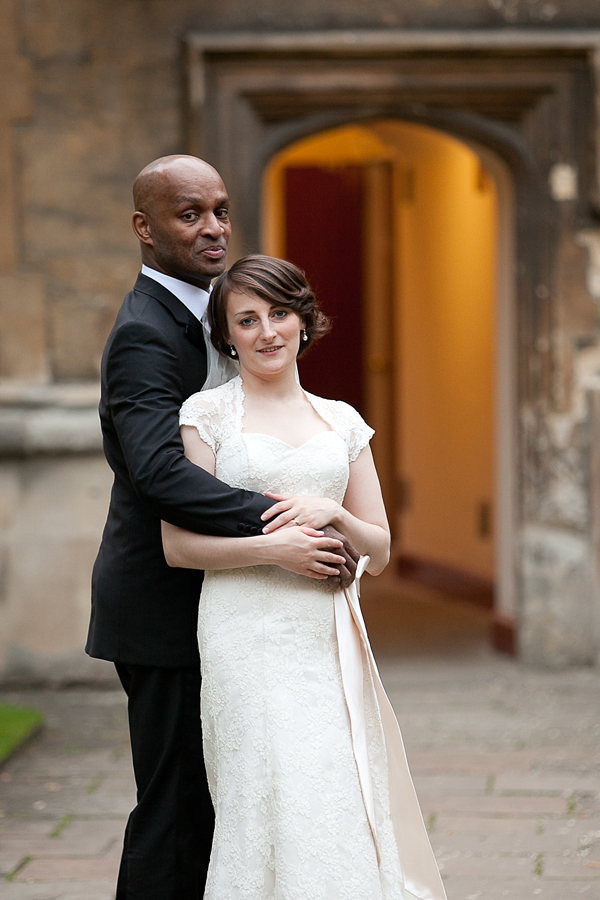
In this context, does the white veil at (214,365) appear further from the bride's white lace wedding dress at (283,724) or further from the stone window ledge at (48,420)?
the stone window ledge at (48,420)

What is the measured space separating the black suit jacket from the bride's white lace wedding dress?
10 cm

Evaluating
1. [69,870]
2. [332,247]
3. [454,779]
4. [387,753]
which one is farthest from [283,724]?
[332,247]

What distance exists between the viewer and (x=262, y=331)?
2627mm

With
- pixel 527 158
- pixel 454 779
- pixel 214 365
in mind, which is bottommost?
pixel 454 779

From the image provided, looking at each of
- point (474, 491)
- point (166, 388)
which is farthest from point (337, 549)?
point (474, 491)

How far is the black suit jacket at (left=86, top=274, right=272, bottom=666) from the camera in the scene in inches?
101

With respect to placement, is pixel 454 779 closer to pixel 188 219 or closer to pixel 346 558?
pixel 346 558

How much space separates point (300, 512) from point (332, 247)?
312 inches

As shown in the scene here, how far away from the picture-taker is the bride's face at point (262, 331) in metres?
2.63

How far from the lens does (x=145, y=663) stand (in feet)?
9.31

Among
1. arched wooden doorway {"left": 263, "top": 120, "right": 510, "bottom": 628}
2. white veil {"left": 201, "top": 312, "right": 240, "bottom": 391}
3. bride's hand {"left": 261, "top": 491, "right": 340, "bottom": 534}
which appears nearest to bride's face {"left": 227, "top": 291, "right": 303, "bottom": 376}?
white veil {"left": 201, "top": 312, "right": 240, "bottom": 391}

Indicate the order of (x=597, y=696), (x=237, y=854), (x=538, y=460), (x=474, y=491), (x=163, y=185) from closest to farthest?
(x=237, y=854)
(x=163, y=185)
(x=597, y=696)
(x=538, y=460)
(x=474, y=491)

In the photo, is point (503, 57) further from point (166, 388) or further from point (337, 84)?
point (166, 388)

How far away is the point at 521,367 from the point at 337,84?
1.73 m
